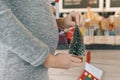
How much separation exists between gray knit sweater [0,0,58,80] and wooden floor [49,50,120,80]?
96cm

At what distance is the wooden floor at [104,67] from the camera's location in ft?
5.50

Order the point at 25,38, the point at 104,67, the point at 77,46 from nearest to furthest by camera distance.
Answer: the point at 25,38, the point at 77,46, the point at 104,67

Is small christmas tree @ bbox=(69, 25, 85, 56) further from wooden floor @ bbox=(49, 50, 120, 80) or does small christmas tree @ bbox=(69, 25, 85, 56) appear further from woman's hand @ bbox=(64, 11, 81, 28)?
wooden floor @ bbox=(49, 50, 120, 80)

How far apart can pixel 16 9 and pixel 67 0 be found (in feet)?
A: 5.06

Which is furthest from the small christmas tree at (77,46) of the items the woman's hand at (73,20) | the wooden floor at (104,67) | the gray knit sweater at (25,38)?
the wooden floor at (104,67)

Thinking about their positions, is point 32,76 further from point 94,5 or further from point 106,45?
point 94,5

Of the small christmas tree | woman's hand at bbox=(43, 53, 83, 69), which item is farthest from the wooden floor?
woman's hand at bbox=(43, 53, 83, 69)

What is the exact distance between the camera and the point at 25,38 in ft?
2.10

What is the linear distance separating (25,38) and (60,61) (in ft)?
0.43

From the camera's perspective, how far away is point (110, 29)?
1847mm

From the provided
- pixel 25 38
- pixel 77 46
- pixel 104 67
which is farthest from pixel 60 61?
pixel 104 67

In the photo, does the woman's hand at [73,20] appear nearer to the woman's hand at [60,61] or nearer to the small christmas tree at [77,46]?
the small christmas tree at [77,46]

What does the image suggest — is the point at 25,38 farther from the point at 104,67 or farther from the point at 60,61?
the point at 104,67

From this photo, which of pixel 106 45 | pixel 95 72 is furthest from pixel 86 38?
pixel 95 72
